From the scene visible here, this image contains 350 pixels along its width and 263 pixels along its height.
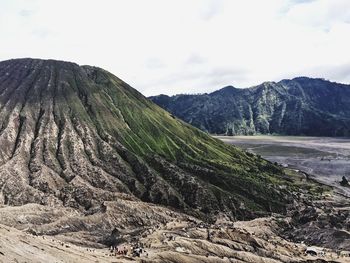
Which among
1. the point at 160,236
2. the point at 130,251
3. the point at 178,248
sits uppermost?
the point at 160,236

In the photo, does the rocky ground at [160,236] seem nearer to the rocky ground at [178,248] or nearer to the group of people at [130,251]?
the rocky ground at [178,248]

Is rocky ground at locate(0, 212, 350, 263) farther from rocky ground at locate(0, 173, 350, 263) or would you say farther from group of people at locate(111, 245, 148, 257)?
group of people at locate(111, 245, 148, 257)

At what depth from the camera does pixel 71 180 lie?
17575 centimetres

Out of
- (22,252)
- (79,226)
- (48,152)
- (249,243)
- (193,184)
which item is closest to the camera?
(22,252)

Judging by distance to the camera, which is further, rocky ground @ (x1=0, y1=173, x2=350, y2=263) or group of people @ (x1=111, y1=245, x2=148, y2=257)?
group of people @ (x1=111, y1=245, x2=148, y2=257)

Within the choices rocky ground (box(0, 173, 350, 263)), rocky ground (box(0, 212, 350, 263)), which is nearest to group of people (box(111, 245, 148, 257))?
rocky ground (box(0, 173, 350, 263))

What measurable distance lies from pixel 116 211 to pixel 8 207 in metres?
32.4

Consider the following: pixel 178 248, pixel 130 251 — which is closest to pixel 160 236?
pixel 178 248

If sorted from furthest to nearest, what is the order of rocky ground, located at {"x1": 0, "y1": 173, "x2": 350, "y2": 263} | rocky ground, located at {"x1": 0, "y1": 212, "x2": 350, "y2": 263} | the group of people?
the group of people, rocky ground, located at {"x1": 0, "y1": 173, "x2": 350, "y2": 263}, rocky ground, located at {"x1": 0, "y1": 212, "x2": 350, "y2": 263}

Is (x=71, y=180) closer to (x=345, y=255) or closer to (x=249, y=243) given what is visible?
(x=249, y=243)

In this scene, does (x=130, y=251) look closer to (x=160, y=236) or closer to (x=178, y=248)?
(x=178, y=248)

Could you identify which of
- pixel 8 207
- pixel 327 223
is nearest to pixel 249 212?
pixel 327 223

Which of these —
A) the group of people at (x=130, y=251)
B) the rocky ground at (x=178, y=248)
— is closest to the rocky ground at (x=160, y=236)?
the rocky ground at (x=178, y=248)

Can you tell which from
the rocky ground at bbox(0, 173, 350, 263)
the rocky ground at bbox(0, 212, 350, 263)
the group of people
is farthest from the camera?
the group of people
